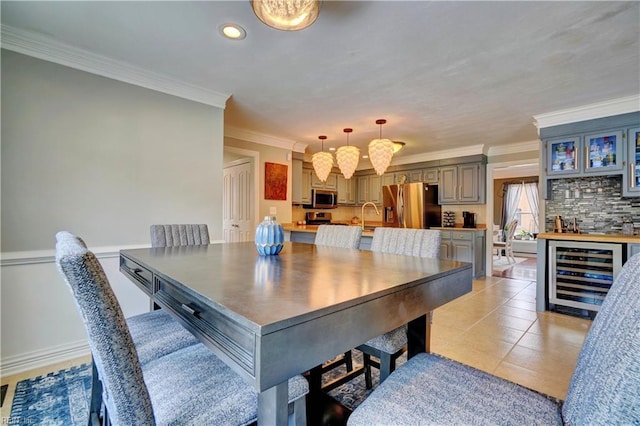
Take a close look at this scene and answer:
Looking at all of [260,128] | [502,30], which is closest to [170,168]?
[260,128]

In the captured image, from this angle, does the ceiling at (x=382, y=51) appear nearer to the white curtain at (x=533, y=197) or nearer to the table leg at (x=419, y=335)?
the table leg at (x=419, y=335)

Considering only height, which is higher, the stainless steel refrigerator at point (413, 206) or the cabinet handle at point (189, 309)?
the stainless steel refrigerator at point (413, 206)

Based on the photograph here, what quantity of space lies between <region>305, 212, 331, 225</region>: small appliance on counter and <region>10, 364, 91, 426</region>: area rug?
428 cm

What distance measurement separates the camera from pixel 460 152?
5.23m

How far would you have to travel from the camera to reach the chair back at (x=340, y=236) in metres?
2.16

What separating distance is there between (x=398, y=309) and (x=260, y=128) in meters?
3.69

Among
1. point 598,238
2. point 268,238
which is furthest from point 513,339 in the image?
point 268,238

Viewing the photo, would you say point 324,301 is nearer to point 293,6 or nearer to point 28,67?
point 293,6

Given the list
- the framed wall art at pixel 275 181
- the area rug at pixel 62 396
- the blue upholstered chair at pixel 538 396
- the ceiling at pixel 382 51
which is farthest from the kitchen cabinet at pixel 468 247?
the blue upholstered chair at pixel 538 396

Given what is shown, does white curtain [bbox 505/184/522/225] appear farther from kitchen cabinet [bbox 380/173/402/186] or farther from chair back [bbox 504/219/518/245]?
kitchen cabinet [bbox 380/173/402/186]

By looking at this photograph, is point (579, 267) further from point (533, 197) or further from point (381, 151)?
point (533, 197)

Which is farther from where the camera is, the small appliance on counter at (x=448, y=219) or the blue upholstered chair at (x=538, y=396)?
the small appliance on counter at (x=448, y=219)

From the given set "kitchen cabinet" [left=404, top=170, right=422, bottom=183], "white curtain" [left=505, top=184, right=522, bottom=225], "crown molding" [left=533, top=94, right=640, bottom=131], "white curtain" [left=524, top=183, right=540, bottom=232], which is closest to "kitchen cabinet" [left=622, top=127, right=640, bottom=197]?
"crown molding" [left=533, top=94, right=640, bottom=131]

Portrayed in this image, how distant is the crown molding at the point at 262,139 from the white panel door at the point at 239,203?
41cm
